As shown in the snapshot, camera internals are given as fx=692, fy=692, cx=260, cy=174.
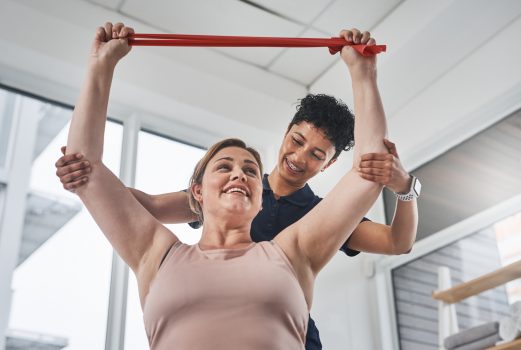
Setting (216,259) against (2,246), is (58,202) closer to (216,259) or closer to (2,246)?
(2,246)

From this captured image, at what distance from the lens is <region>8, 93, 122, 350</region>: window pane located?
2817 mm

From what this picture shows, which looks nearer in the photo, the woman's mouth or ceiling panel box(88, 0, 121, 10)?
the woman's mouth

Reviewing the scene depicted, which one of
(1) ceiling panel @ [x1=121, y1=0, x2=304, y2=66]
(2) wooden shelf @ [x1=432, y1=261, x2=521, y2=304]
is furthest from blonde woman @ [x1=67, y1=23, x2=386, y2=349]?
(1) ceiling panel @ [x1=121, y1=0, x2=304, y2=66]

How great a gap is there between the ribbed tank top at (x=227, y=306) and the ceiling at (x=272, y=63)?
201 centimetres

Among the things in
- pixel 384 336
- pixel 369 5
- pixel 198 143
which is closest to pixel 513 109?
pixel 369 5

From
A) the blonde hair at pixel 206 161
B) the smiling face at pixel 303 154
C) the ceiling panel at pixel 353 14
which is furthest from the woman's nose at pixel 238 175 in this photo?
the ceiling panel at pixel 353 14

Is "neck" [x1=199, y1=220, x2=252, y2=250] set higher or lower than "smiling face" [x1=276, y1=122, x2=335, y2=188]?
lower

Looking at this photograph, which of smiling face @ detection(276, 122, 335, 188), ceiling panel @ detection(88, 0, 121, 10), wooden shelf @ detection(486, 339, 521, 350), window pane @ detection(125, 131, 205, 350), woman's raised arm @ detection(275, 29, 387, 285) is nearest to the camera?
woman's raised arm @ detection(275, 29, 387, 285)

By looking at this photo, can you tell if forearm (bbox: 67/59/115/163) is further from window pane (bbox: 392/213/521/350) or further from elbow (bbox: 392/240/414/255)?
window pane (bbox: 392/213/521/350)

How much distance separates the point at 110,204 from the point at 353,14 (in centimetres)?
225

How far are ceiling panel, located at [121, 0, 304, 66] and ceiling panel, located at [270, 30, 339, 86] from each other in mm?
172

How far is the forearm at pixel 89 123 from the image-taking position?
1495 millimetres

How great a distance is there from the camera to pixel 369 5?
335cm

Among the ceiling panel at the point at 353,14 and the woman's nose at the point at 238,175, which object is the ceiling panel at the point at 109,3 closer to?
the ceiling panel at the point at 353,14
